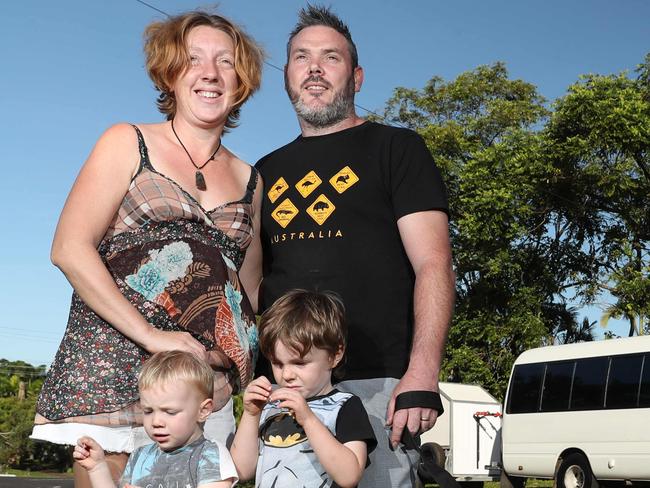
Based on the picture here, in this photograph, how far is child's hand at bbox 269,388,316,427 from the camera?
285 cm

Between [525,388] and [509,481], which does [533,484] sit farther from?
[525,388]

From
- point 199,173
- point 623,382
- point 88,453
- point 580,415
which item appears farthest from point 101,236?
point 580,415

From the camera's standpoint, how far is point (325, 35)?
13.8ft

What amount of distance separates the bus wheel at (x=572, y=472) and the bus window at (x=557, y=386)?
1.02 metres

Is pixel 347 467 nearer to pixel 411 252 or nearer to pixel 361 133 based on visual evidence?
pixel 411 252

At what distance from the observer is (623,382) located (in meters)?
18.0

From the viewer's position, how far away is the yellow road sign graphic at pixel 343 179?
12.6 feet

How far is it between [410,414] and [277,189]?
1.13 meters

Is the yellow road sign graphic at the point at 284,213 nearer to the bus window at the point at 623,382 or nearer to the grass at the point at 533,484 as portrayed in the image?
the bus window at the point at 623,382

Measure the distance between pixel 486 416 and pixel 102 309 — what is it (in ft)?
71.2

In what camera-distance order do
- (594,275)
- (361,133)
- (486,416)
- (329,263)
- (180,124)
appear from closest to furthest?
(180,124) → (329,263) → (361,133) → (486,416) → (594,275)

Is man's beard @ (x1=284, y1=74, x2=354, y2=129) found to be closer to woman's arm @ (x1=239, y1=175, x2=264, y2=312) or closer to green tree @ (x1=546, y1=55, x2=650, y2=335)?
woman's arm @ (x1=239, y1=175, x2=264, y2=312)

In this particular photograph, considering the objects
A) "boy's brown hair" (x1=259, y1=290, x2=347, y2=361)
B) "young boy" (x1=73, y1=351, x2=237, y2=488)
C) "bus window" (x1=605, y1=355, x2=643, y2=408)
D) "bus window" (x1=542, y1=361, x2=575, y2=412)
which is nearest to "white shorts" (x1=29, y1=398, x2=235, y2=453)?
"young boy" (x1=73, y1=351, x2=237, y2=488)

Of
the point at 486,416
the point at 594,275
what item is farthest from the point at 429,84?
the point at 486,416
